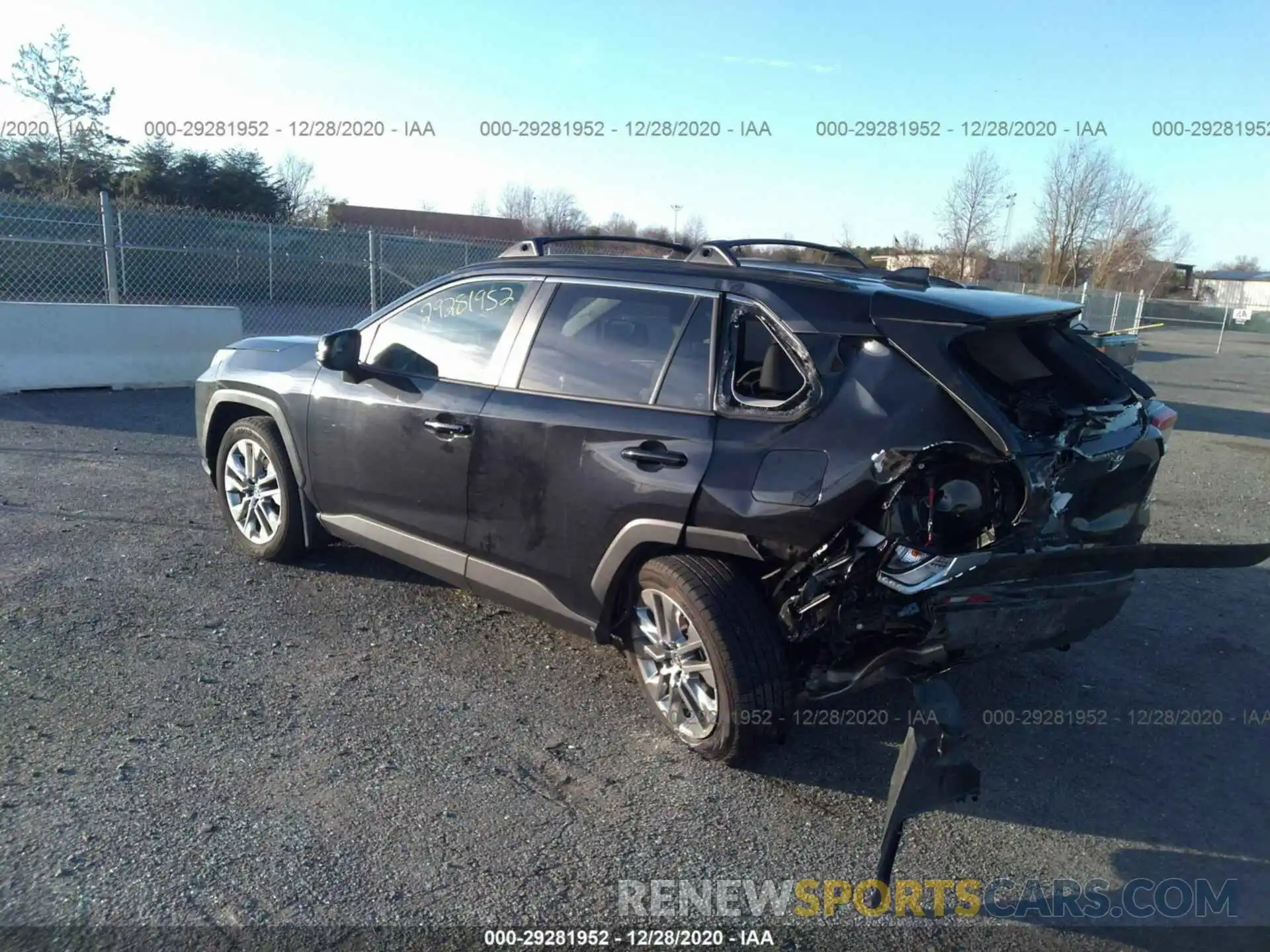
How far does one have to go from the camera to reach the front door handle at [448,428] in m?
4.40

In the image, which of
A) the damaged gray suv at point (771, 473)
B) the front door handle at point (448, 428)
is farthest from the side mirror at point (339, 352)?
the front door handle at point (448, 428)

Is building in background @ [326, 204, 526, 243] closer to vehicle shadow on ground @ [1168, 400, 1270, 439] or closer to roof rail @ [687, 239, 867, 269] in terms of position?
vehicle shadow on ground @ [1168, 400, 1270, 439]

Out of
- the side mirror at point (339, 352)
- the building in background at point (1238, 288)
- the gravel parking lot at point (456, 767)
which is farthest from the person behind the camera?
the building in background at point (1238, 288)

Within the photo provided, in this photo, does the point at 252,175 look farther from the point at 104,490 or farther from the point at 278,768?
the point at 278,768

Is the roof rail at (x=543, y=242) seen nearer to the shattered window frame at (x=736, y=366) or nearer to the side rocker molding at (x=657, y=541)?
the shattered window frame at (x=736, y=366)

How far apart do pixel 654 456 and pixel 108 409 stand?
25.7 feet

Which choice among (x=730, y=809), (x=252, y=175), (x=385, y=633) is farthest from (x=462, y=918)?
(x=252, y=175)

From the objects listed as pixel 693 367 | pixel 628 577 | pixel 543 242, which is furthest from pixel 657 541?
pixel 543 242

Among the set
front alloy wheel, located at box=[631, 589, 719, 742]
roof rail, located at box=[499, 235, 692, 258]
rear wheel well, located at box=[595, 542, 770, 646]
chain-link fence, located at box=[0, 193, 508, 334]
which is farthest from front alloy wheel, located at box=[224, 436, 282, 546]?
chain-link fence, located at box=[0, 193, 508, 334]

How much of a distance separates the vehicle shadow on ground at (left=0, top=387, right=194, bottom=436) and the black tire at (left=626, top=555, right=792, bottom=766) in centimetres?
670

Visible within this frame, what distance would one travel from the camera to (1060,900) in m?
3.11

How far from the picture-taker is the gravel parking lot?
2979mm

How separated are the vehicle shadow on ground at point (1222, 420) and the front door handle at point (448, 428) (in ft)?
36.6

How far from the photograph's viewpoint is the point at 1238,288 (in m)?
71.0
